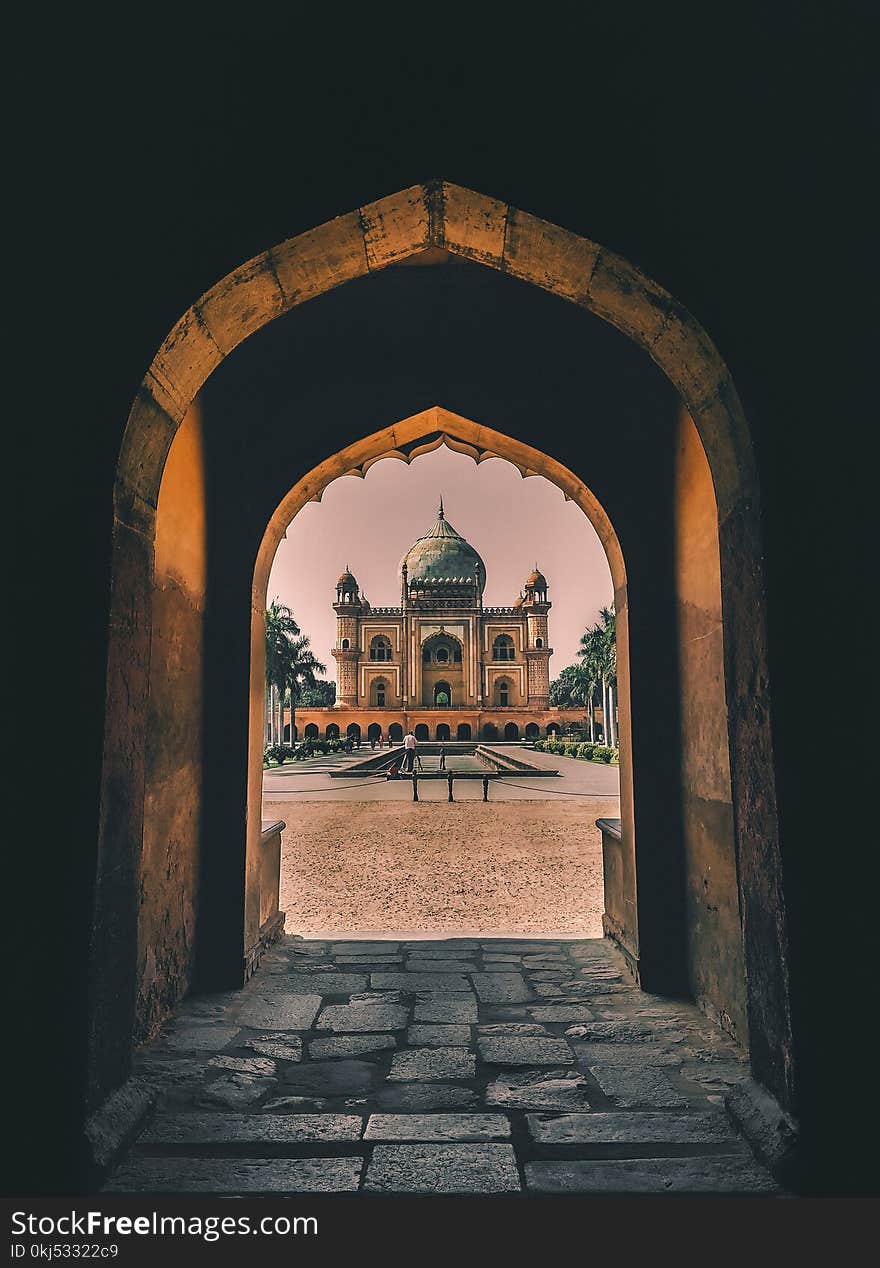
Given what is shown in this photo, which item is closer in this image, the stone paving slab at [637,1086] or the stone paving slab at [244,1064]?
the stone paving slab at [637,1086]

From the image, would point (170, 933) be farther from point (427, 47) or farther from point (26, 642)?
point (427, 47)

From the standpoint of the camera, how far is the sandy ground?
649 centimetres

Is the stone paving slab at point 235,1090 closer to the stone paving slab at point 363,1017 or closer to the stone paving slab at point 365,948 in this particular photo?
the stone paving slab at point 363,1017

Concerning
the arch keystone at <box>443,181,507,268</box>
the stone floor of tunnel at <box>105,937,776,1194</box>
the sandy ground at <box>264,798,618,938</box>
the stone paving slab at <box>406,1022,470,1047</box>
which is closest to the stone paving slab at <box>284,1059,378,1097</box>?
the stone floor of tunnel at <box>105,937,776,1194</box>

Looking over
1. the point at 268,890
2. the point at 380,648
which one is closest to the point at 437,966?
the point at 268,890

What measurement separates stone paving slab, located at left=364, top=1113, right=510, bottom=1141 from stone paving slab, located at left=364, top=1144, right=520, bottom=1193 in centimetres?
7

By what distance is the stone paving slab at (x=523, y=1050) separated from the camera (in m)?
3.22

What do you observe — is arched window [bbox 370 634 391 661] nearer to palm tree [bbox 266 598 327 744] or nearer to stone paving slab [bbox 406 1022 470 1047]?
palm tree [bbox 266 598 327 744]

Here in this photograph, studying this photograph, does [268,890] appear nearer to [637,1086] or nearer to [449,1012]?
[449,1012]

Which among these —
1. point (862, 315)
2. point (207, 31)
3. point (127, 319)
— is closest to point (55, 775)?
point (127, 319)

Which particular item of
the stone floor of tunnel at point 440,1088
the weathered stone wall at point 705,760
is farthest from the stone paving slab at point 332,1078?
the weathered stone wall at point 705,760

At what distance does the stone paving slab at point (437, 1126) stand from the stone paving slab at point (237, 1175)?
223 millimetres

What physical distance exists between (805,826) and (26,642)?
102 inches

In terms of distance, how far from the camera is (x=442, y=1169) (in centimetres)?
230
